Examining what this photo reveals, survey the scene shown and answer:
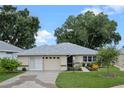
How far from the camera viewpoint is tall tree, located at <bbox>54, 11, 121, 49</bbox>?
55.8 metres

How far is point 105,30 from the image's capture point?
188ft

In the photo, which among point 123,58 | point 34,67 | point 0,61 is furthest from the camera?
point 123,58

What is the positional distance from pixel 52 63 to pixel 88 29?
43.4 ft

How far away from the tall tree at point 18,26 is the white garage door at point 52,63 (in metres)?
20.0

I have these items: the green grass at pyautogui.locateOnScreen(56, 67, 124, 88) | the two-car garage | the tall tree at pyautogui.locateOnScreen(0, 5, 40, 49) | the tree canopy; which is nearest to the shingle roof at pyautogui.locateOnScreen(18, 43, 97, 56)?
the two-car garage

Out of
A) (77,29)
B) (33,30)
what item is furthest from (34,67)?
(33,30)

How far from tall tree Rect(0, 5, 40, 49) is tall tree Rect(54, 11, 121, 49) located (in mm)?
9244

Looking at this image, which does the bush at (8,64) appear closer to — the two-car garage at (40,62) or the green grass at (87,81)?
the two-car garage at (40,62)

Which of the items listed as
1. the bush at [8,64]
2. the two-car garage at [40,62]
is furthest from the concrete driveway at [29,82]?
the two-car garage at [40,62]

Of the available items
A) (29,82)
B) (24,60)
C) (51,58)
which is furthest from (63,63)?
(29,82)

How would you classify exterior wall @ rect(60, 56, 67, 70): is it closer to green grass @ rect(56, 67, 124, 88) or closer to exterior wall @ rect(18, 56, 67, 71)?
exterior wall @ rect(18, 56, 67, 71)

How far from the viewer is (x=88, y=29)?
5775 centimetres
